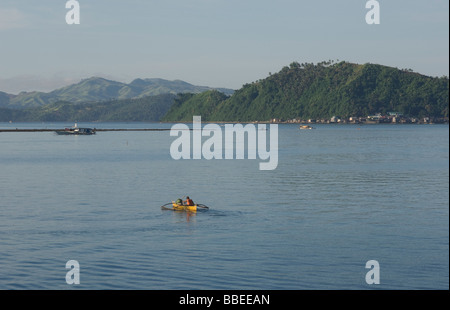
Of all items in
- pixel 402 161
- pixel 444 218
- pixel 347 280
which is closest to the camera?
pixel 347 280

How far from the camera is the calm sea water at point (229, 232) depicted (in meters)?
39.3

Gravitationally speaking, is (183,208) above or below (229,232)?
above

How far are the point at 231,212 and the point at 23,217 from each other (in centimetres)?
2137

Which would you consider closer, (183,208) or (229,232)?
(229,232)

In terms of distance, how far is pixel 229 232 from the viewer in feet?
175

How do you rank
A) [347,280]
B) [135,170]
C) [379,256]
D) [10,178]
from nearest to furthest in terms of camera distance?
1. [347,280]
2. [379,256]
3. [10,178]
4. [135,170]

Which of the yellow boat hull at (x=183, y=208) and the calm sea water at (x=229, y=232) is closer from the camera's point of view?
the calm sea water at (x=229, y=232)

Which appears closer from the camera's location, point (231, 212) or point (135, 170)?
point (231, 212)

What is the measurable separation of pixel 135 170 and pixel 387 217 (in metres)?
68.6

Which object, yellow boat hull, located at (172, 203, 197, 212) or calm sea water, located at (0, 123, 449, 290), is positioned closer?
calm sea water, located at (0, 123, 449, 290)

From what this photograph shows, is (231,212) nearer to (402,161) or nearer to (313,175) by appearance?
(313,175)

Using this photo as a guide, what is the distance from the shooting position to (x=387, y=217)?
201ft

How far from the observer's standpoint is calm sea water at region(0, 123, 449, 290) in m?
39.3
